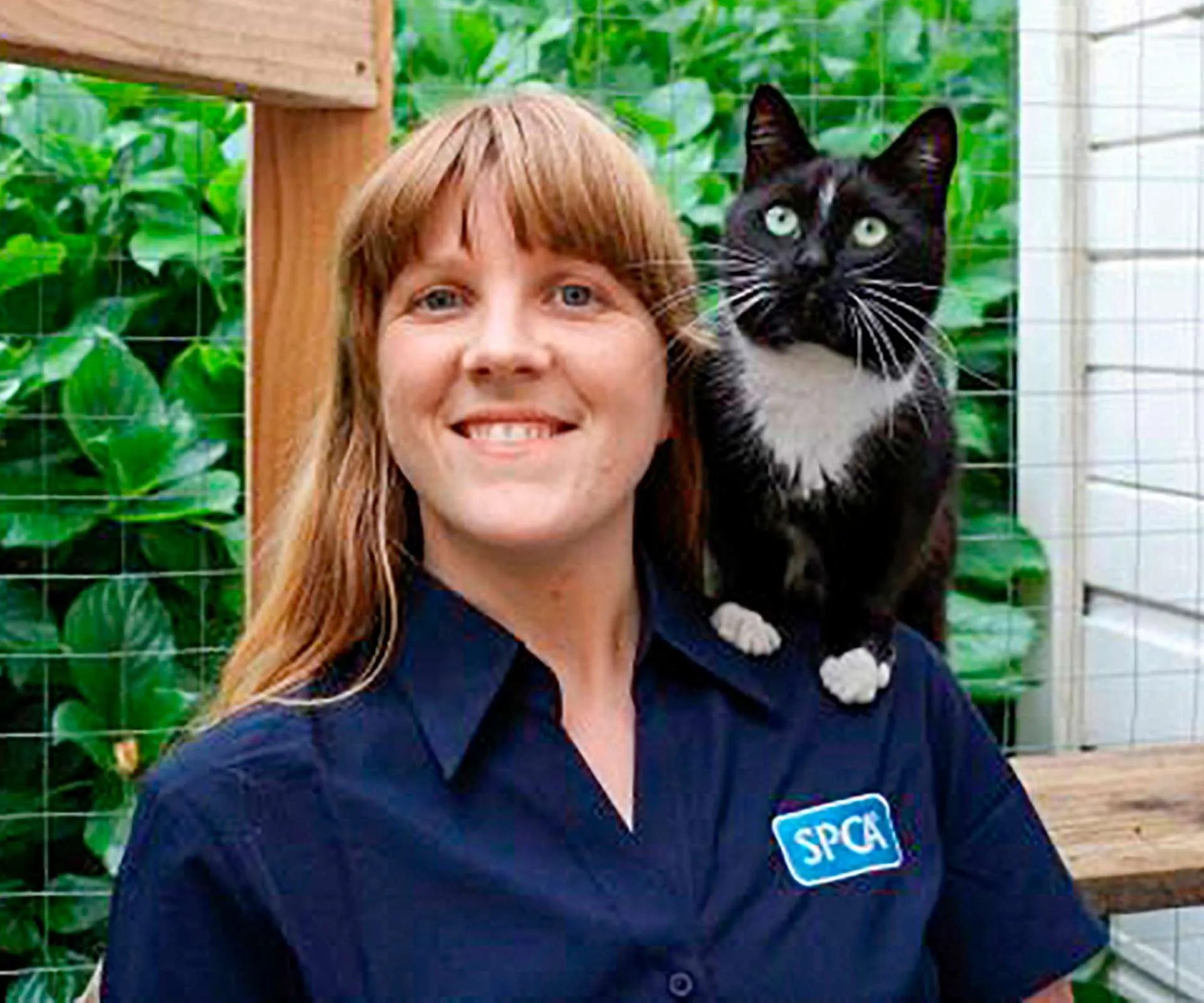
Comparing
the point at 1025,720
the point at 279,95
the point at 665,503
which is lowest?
the point at 1025,720

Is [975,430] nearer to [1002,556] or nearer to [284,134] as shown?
[1002,556]

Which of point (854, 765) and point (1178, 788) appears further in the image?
point (1178, 788)

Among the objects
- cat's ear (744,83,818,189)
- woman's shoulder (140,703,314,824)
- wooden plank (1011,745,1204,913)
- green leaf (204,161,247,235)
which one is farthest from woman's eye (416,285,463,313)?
green leaf (204,161,247,235)

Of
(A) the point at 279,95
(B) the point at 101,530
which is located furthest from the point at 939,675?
(B) the point at 101,530

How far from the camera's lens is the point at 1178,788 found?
2305 mm

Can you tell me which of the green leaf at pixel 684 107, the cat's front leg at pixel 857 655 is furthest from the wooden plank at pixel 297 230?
the green leaf at pixel 684 107

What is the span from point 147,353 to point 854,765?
162 centimetres

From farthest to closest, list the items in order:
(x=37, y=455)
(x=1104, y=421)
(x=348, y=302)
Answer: (x=1104, y=421)
(x=37, y=455)
(x=348, y=302)

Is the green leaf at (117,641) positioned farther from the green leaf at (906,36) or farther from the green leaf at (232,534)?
the green leaf at (906,36)

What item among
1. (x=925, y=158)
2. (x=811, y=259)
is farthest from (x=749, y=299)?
(x=925, y=158)

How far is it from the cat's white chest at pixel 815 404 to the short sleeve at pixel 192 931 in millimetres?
669

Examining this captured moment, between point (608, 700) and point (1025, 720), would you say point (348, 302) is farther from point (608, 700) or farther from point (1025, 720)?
point (1025, 720)

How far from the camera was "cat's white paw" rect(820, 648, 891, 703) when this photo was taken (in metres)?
1.50

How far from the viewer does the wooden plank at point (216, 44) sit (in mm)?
1361
